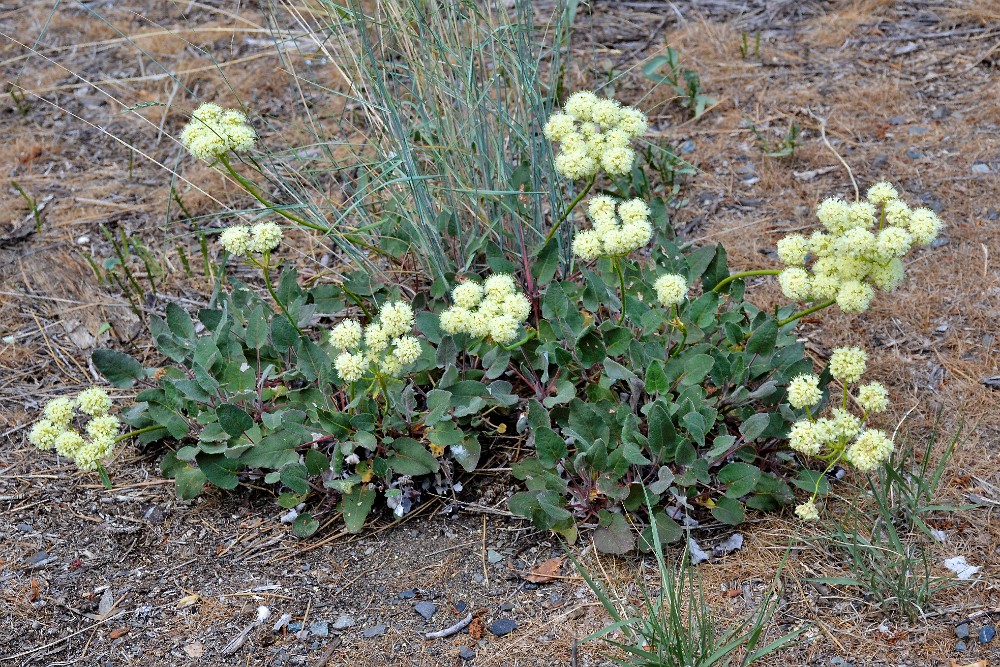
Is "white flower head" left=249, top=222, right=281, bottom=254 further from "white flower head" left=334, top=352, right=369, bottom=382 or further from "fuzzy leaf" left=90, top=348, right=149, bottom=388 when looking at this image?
"fuzzy leaf" left=90, top=348, right=149, bottom=388

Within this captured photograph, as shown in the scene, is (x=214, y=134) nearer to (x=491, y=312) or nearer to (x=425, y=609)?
(x=491, y=312)

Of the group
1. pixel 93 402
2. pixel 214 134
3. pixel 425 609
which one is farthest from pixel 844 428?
pixel 93 402

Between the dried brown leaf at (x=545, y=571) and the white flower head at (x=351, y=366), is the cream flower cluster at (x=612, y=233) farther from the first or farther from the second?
the dried brown leaf at (x=545, y=571)

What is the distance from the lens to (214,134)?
6.48 feet

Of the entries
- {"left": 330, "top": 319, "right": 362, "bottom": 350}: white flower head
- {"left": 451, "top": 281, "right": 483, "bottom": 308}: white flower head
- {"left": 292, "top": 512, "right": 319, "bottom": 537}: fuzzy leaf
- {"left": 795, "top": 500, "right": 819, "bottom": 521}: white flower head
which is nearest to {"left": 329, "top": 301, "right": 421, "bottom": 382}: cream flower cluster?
{"left": 330, "top": 319, "right": 362, "bottom": 350}: white flower head

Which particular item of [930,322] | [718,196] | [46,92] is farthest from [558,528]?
[46,92]

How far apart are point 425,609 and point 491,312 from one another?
25.6 inches

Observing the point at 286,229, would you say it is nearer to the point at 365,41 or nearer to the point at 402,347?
the point at 365,41

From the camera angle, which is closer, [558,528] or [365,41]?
[558,528]

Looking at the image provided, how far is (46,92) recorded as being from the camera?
157 inches

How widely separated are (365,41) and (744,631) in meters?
1.57

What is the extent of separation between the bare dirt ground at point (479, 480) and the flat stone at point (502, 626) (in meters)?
0.01

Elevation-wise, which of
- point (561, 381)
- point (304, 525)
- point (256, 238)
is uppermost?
point (256, 238)

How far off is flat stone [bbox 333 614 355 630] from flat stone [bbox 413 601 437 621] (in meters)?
0.14
